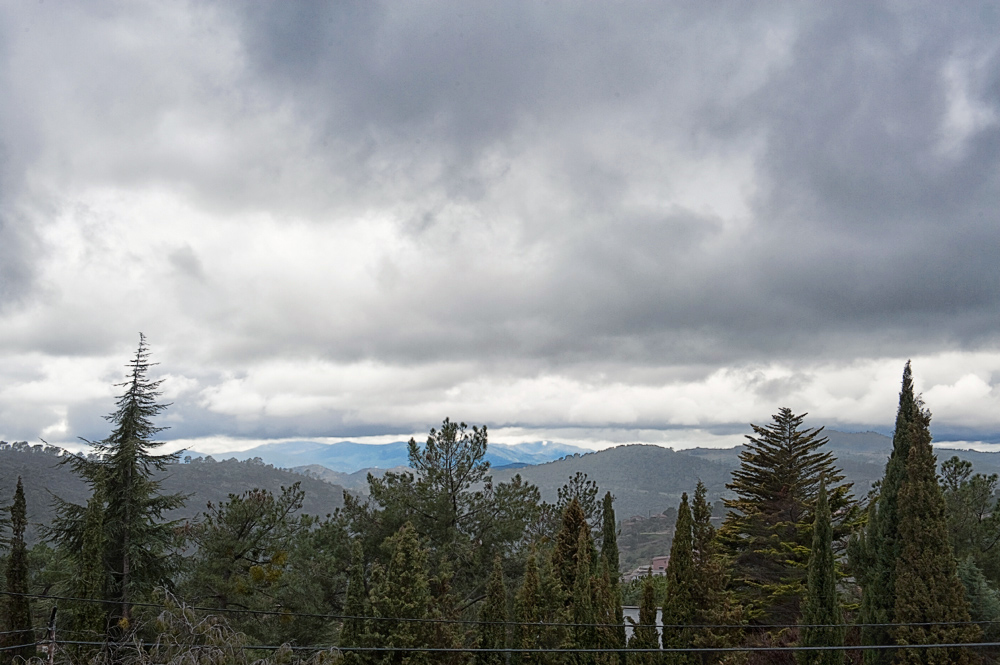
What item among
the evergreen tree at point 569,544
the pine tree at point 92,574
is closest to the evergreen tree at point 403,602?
the evergreen tree at point 569,544

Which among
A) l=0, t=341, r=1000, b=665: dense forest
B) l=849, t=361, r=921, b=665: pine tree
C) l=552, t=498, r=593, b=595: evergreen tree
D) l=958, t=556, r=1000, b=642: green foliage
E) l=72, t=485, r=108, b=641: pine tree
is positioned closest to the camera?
l=0, t=341, r=1000, b=665: dense forest

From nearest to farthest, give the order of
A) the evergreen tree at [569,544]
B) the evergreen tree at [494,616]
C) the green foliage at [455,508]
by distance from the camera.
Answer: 1. the evergreen tree at [494,616]
2. the evergreen tree at [569,544]
3. the green foliage at [455,508]

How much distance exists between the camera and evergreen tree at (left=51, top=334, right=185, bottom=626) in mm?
22875

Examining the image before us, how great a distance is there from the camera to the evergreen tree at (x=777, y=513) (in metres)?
26.7

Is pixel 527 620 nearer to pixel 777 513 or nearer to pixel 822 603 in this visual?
pixel 822 603

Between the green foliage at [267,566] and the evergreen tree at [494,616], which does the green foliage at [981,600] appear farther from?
the green foliage at [267,566]

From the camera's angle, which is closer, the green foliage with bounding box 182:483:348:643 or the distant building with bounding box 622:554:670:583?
the green foliage with bounding box 182:483:348:643

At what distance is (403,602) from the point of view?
1991 centimetres

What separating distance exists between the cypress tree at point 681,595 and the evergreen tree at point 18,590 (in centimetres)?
2109

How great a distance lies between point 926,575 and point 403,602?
15635mm

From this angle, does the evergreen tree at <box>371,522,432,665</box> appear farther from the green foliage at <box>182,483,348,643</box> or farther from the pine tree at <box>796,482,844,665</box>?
the pine tree at <box>796,482,844,665</box>

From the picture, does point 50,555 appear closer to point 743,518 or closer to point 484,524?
point 484,524

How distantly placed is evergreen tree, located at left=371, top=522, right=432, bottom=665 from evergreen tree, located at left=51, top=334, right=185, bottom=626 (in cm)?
962

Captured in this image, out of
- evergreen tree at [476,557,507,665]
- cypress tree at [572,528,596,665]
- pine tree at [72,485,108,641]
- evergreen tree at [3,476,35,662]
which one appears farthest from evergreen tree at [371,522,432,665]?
evergreen tree at [3,476,35,662]
